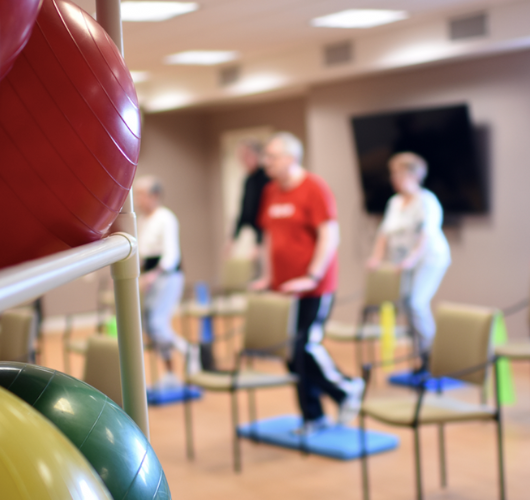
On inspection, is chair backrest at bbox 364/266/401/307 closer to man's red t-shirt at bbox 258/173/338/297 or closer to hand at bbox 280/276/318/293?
man's red t-shirt at bbox 258/173/338/297

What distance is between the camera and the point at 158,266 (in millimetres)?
5559

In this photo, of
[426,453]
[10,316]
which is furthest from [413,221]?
[10,316]

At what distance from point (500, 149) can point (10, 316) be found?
404cm

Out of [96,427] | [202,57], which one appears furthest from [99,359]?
[202,57]

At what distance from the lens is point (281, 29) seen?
6090 millimetres

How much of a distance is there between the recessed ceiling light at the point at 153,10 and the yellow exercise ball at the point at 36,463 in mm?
4595

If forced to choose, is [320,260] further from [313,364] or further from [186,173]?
[186,173]

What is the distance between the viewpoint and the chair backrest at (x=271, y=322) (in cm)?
427

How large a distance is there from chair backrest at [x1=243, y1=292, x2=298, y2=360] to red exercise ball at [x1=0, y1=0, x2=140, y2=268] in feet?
11.4

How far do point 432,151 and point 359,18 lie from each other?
4.94ft

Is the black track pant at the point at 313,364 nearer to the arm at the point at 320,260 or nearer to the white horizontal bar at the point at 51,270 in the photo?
the arm at the point at 320,260

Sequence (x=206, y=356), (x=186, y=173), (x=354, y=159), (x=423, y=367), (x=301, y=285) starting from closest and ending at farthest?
(x=301, y=285) → (x=423, y=367) → (x=206, y=356) → (x=354, y=159) → (x=186, y=173)

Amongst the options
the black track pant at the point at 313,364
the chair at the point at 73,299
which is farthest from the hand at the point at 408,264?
the chair at the point at 73,299

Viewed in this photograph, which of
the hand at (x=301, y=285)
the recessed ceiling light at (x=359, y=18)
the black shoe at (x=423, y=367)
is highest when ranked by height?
the recessed ceiling light at (x=359, y=18)
